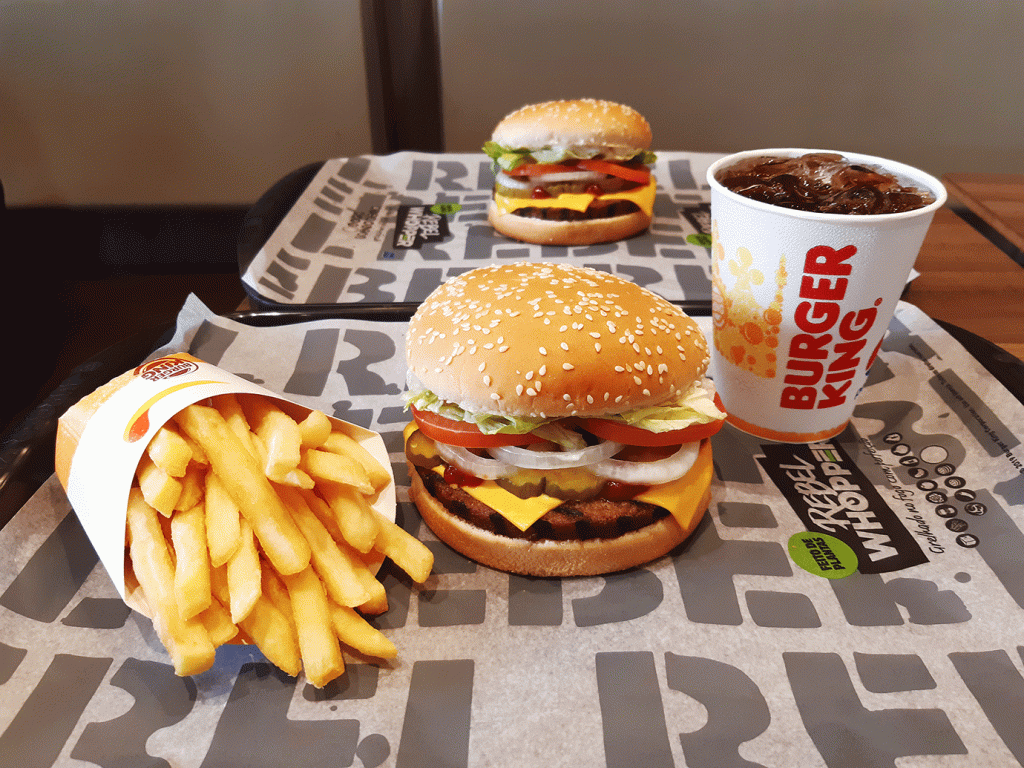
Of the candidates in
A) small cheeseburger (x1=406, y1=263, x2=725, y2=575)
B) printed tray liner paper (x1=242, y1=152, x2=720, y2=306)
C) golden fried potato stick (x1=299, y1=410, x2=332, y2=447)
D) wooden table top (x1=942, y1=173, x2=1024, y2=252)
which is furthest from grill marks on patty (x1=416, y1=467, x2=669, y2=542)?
wooden table top (x1=942, y1=173, x2=1024, y2=252)

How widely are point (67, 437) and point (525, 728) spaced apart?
1101 millimetres

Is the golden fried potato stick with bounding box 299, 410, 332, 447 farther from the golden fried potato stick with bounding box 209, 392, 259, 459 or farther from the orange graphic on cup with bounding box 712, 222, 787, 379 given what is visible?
the orange graphic on cup with bounding box 712, 222, 787, 379

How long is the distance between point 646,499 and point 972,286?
1.86 metres

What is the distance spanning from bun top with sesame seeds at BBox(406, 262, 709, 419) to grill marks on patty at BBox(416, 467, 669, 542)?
23 cm

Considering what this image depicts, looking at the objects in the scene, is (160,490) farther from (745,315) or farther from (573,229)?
(573,229)

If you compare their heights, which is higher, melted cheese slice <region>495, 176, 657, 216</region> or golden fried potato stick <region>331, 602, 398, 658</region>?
melted cheese slice <region>495, 176, 657, 216</region>

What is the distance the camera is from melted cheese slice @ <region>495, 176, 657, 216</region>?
3115mm

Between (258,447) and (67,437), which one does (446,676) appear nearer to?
(258,447)

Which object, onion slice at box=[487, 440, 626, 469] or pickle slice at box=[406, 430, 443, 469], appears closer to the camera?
onion slice at box=[487, 440, 626, 469]

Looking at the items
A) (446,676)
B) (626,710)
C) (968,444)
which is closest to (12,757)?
(446,676)

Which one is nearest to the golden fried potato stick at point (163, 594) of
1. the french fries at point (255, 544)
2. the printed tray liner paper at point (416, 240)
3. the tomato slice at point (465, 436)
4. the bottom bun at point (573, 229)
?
the french fries at point (255, 544)

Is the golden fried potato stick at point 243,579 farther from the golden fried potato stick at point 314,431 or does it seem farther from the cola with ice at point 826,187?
the cola with ice at point 826,187

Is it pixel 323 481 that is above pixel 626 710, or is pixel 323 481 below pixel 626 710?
above

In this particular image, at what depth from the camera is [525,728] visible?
1203 mm
